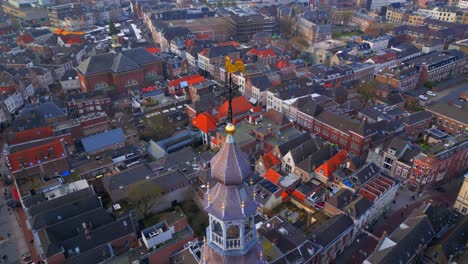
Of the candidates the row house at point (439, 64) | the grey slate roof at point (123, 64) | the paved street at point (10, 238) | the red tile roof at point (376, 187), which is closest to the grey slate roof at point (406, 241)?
the red tile roof at point (376, 187)

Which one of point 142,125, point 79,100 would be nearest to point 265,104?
point 142,125

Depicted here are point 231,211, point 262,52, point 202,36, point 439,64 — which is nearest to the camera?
point 231,211

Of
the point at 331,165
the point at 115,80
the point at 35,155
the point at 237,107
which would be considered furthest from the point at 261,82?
the point at 35,155

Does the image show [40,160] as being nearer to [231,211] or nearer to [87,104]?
[87,104]

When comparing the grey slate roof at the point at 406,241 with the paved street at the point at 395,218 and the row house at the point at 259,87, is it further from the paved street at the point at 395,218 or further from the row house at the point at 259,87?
the row house at the point at 259,87

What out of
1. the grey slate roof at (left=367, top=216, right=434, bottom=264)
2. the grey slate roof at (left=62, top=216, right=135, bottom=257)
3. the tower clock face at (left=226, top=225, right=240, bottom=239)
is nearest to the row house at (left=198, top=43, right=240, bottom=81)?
the grey slate roof at (left=62, top=216, right=135, bottom=257)

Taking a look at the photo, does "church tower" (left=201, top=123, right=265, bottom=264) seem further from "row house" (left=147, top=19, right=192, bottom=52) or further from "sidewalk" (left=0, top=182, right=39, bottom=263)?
"row house" (left=147, top=19, right=192, bottom=52)
